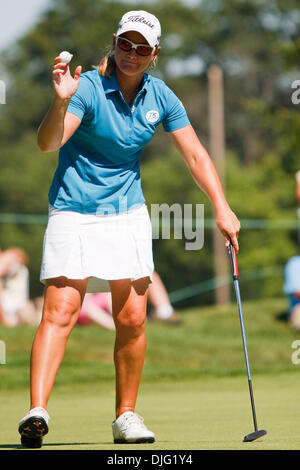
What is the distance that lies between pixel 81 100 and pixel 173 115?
64 centimetres

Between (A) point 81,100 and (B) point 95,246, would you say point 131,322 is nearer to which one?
(B) point 95,246

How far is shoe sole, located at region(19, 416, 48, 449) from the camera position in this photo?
4465mm

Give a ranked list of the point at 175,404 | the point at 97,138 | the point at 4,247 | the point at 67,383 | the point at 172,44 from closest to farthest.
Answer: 1. the point at 97,138
2. the point at 175,404
3. the point at 67,383
4. the point at 4,247
5. the point at 172,44

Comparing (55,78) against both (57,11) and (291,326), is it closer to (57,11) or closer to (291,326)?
(291,326)

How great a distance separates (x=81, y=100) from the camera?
185 inches

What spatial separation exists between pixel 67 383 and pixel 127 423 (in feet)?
14.6

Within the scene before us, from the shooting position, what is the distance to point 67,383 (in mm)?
9297

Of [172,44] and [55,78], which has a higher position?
[172,44]

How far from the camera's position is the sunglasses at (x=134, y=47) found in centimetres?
479

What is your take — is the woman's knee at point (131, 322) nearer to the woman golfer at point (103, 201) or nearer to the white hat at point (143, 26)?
the woman golfer at point (103, 201)

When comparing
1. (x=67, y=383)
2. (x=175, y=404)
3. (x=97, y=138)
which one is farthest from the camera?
(x=67, y=383)

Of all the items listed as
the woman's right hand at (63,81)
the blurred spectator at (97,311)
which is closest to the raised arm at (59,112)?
the woman's right hand at (63,81)
